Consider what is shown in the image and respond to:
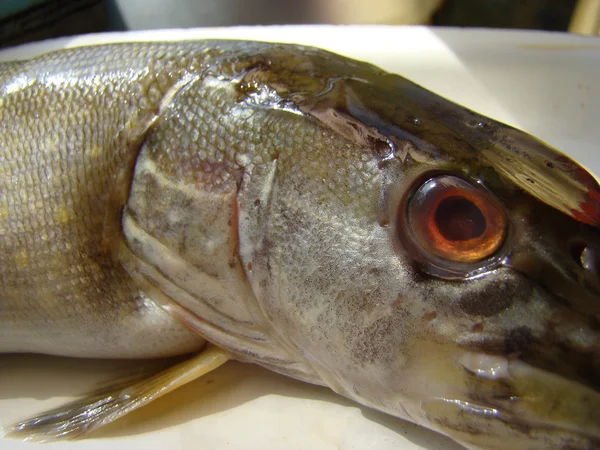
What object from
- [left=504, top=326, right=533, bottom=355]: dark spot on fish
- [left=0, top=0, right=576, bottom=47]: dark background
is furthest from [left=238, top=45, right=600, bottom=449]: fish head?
[left=0, top=0, right=576, bottom=47]: dark background

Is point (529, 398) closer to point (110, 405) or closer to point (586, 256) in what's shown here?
point (586, 256)

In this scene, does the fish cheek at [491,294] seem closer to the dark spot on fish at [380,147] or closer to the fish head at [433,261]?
the fish head at [433,261]

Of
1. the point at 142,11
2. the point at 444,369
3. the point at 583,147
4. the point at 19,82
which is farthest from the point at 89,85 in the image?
the point at 142,11

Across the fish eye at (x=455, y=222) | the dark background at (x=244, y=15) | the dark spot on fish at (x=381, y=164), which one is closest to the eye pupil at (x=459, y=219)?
the fish eye at (x=455, y=222)

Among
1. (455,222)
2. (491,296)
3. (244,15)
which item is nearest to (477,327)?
(491,296)

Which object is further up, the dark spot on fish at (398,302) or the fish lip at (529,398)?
the dark spot on fish at (398,302)
